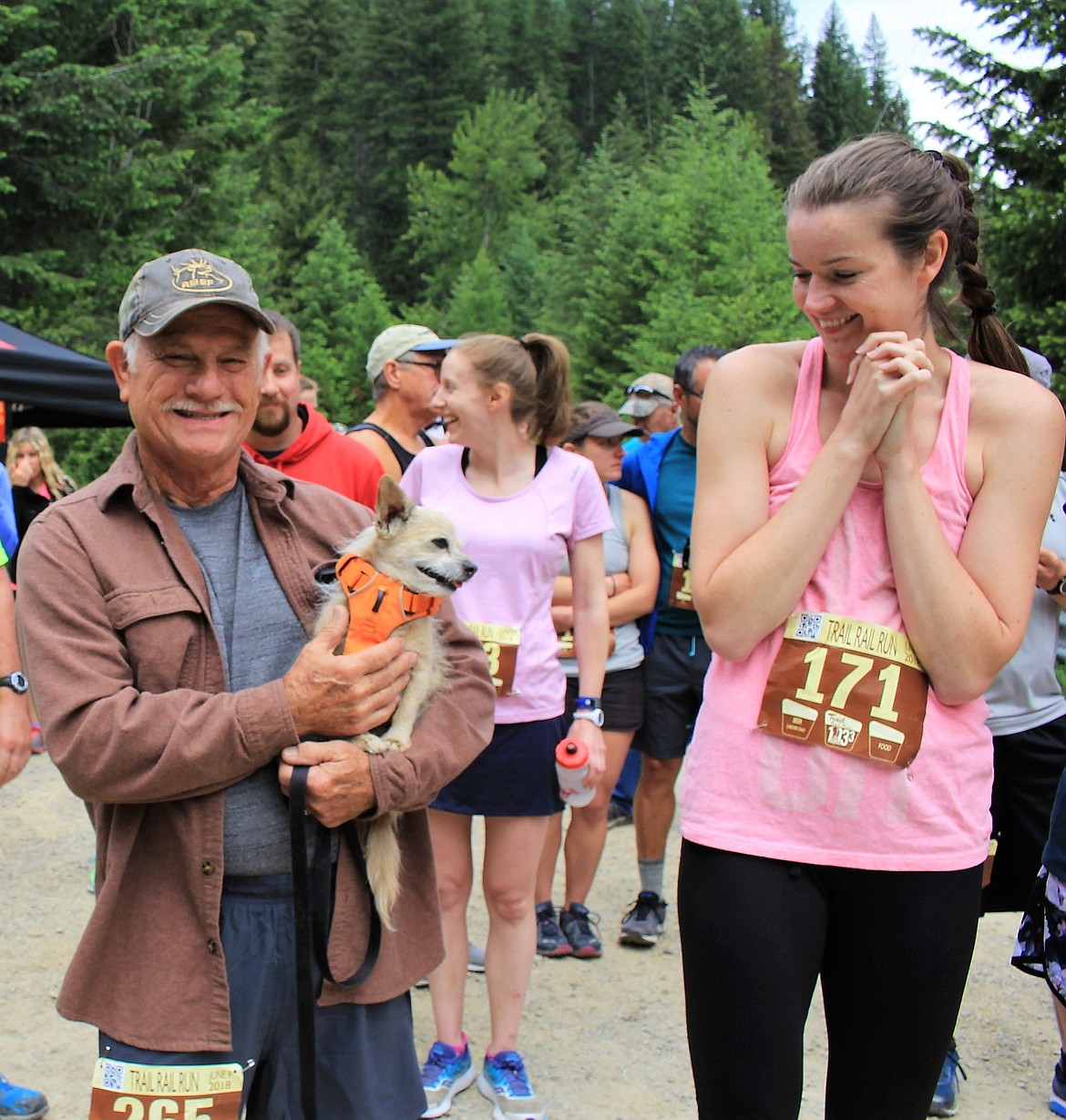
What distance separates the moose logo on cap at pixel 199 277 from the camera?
2.20 metres

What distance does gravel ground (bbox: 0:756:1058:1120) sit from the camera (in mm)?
4082

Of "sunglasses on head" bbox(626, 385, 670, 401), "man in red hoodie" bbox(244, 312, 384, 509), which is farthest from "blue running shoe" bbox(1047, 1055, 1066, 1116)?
"sunglasses on head" bbox(626, 385, 670, 401)

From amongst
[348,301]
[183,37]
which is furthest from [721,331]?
[348,301]

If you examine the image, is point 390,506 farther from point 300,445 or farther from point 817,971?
point 300,445

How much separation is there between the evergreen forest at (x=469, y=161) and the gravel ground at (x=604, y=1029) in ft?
13.6

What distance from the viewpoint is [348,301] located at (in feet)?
194

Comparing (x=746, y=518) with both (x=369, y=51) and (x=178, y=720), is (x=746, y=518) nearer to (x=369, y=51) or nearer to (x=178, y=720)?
(x=178, y=720)

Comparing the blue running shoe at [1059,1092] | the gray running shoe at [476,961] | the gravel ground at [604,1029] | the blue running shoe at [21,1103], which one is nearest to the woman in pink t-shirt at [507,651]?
the gravel ground at [604,1029]

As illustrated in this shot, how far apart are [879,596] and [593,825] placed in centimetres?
344

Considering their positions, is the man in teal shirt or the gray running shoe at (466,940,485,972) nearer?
the gray running shoe at (466,940,485,972)

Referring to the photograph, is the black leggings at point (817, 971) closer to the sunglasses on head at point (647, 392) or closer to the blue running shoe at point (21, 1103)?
the blue running shoe at point (21, 1103)

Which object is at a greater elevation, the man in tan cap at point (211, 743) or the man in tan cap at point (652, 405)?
the man in tan cap at point (652, 405)

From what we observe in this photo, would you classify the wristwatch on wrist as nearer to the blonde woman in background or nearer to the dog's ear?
the dog's ear

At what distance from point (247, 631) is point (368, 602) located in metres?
0.24
